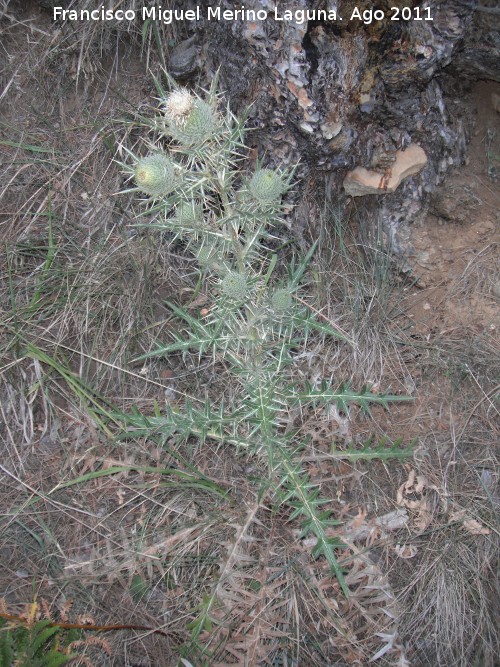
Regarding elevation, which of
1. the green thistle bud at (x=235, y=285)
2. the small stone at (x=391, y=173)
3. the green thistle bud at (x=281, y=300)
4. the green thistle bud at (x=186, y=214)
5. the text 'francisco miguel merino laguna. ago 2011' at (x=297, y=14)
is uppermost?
the text 'francisco miguel merino laguna. ago 2011' at (x=297, y=14)

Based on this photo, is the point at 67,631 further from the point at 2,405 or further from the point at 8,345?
the point at 8,345

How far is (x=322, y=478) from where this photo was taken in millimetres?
2695

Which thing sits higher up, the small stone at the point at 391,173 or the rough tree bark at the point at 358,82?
the rough tree bark at the point at 358,82

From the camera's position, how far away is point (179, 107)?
1.90 meters

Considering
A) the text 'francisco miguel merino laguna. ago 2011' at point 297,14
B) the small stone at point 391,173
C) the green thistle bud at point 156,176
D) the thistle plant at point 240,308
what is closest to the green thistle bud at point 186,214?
the thistle plant at point 240,308

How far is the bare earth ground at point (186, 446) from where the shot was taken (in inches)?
96.0

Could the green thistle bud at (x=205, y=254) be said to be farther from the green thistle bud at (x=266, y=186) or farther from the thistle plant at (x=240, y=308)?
the green thistle bud at (x=266, y=186)

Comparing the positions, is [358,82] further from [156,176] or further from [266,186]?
[156,176]

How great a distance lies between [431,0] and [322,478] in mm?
2078

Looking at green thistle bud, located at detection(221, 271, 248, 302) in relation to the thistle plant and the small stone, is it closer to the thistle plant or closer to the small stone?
the thistle plant

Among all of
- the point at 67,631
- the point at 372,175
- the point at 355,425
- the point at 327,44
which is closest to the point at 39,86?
the point at 327,44

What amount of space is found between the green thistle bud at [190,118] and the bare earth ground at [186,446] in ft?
3.38

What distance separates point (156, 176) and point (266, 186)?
372 mm

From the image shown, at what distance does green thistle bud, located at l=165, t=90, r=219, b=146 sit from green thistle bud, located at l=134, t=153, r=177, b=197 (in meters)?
0.10
